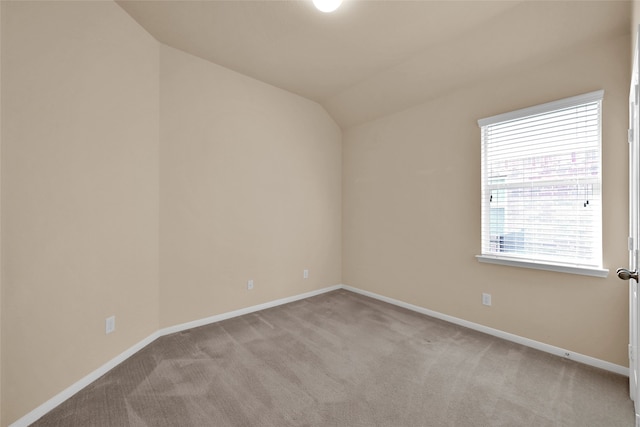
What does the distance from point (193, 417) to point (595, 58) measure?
3.93 m

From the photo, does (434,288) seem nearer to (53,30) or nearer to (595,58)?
(595,58)

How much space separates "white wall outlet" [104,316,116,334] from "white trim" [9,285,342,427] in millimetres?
236

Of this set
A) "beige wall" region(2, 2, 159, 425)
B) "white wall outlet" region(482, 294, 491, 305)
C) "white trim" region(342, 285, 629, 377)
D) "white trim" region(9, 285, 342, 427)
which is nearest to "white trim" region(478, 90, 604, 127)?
"white wall outlet" region(482, 294, 491, 305)

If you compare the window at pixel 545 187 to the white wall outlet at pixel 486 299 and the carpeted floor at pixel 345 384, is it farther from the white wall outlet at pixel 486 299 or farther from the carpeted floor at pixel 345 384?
the carpeted floor at pixel 345 384

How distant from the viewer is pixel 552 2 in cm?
201

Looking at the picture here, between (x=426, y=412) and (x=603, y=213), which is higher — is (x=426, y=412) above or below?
below

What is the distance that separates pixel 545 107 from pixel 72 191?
3.87 meters

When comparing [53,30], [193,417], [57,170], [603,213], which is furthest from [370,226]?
[53,30]

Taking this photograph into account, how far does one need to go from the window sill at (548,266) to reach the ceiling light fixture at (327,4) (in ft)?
8.81

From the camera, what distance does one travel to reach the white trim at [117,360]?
5.30ft

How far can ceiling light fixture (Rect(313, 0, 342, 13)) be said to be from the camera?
200 centimetres

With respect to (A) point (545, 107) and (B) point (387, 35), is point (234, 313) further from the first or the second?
(A) point (545, 107)

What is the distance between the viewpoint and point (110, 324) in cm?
217

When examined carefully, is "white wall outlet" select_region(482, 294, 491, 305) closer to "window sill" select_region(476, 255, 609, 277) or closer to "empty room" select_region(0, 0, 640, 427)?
"empty room" select_region(0, 0, 640, 427)
